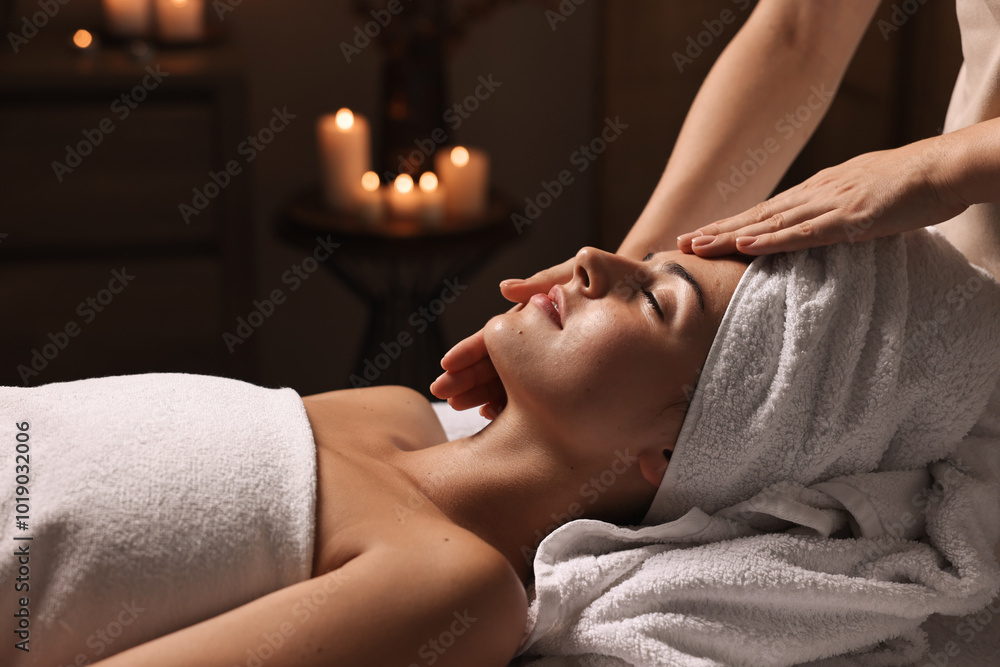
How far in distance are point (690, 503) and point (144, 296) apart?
2.17m

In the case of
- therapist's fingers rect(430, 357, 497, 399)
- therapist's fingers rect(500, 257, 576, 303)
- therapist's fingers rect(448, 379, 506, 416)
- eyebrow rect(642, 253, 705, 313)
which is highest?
eyebrow rect(642, 253, 705, 313)

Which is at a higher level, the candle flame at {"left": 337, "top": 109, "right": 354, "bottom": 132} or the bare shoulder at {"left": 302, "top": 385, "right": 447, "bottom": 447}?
the candle flame at {"left": 337, "top": 109, "right": 354, "bottom": 132}

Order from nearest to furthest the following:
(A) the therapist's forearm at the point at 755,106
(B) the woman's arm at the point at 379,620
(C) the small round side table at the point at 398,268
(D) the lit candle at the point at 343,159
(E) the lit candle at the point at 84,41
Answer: (B) the woman's arm at the point at 379,620 → (A) the therapist's forearm at the point at 755,106 → (C) the small round side table at the point at 398,268 → (D) the lit candle at the point at 343,159 → (E) the lit candle at the point at 84,41

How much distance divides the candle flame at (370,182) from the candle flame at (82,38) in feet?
3.51

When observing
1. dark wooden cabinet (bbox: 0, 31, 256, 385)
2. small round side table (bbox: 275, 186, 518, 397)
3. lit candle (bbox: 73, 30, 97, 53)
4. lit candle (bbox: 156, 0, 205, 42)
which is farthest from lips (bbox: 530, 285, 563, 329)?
lit candle (bbox: 73, 30, 97, 53)

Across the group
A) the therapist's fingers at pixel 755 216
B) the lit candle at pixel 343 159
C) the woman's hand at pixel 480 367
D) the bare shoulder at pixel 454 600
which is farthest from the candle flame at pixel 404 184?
the bare shoulder at pixel 454 600

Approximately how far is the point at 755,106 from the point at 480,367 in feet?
2.10

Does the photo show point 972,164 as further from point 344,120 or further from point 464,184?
point 344,120

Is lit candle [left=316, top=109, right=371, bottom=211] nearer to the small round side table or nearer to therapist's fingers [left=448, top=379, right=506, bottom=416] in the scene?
the small round side table

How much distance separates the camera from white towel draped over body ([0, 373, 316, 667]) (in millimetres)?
839

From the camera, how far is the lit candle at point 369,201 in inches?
91.4

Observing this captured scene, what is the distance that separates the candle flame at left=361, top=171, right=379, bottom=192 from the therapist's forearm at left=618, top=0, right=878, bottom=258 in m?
1.12

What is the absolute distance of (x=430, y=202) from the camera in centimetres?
236

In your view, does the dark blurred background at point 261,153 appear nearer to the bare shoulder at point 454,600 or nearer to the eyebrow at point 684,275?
the eyebrow at point 684,275
